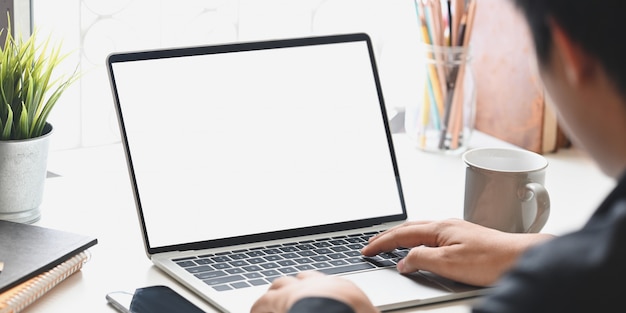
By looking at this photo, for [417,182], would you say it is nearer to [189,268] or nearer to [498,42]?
[498,42]

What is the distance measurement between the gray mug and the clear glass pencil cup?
39cm

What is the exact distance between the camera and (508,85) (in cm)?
156

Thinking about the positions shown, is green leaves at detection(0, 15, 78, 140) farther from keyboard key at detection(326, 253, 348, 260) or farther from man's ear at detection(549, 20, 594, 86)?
man's ear at detection(549, 20, 594, 86)

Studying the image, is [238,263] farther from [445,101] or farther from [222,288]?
[445,101]

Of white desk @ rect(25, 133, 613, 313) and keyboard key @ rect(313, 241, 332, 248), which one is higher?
keyboard key @ rect(313, 241, 332, 248)

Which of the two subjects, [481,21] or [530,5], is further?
[481,21]

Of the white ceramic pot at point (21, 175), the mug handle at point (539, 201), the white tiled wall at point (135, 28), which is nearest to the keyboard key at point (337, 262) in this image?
the mug handle at point (539, 201)

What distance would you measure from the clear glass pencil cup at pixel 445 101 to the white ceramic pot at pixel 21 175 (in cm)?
63

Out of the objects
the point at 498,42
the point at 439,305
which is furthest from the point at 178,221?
the point at 498,42

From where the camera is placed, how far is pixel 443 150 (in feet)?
4.90

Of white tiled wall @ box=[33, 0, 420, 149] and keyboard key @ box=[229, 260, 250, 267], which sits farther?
white tiled wall @ box=[33, 0, 420, 149]

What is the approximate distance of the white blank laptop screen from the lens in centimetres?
103

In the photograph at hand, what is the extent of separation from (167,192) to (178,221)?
33 mm

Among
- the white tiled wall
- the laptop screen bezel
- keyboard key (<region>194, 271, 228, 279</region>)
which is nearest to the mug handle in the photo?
the laptop screen bezel
